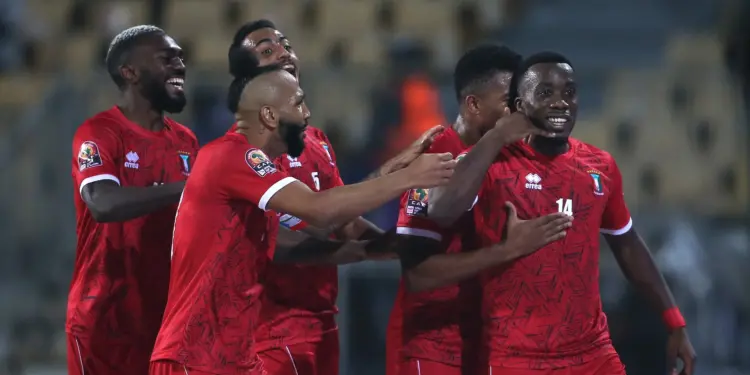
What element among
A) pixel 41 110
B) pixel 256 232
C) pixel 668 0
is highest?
pixel 668 0

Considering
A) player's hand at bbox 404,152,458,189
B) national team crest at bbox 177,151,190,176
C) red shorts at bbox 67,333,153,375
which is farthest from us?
national team crest at bbox 177,151,190,176

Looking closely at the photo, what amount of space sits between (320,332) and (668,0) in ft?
23.8

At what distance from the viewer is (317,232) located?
15.7 feet

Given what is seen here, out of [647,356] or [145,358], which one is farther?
[647,356]

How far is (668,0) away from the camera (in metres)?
10.8

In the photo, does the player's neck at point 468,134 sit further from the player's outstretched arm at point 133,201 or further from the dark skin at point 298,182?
the player's outstretched arm at point 133,201

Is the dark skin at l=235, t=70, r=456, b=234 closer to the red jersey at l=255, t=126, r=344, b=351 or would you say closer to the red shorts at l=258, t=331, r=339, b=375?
the red jersey at l=255, t=126, r=344, b=351

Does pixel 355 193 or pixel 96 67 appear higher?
pixel 96 67

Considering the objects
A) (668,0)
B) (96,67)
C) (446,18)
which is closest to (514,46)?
(446,18)

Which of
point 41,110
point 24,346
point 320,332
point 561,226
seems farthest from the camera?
point 41,110

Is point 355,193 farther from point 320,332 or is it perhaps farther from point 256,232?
point 320,332

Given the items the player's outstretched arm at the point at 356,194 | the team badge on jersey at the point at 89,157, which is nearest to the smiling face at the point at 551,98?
the player's outstretched arm at the point at 356,194

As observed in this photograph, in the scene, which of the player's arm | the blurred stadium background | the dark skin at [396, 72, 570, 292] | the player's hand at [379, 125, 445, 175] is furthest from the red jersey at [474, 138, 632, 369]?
the blurred stadium background

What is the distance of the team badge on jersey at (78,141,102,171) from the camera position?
4.67m
